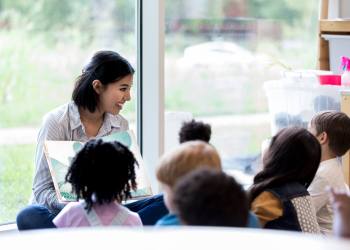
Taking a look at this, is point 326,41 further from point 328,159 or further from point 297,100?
point 328,159

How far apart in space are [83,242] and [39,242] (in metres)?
0.05

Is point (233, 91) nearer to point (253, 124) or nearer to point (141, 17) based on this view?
point (253, 124)

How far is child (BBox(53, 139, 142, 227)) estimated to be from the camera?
194cm

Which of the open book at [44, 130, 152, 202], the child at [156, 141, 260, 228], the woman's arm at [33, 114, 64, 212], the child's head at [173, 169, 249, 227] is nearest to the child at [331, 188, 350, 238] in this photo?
the child's head at [173, 169, 249, 227]

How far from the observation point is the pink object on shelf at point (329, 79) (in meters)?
3.35

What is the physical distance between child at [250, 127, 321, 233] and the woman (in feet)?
1.61

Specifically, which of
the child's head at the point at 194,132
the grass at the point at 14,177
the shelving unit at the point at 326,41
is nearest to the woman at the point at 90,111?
the child's head at the point at 194,132

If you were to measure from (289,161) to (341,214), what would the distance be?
2.33ft

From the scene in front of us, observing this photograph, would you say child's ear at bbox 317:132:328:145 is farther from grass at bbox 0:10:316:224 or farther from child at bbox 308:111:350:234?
grass at bbox 0:10:316:224

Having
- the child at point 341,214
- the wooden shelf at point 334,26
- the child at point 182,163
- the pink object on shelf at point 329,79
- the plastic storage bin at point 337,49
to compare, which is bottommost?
the child at point 341,214

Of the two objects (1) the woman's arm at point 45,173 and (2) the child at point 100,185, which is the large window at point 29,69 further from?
(2) the child at point 100,185

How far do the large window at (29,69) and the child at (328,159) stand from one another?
3.60ft

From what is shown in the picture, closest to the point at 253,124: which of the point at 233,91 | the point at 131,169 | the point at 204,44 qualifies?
the point at 233,91

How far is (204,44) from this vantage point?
380 cm
